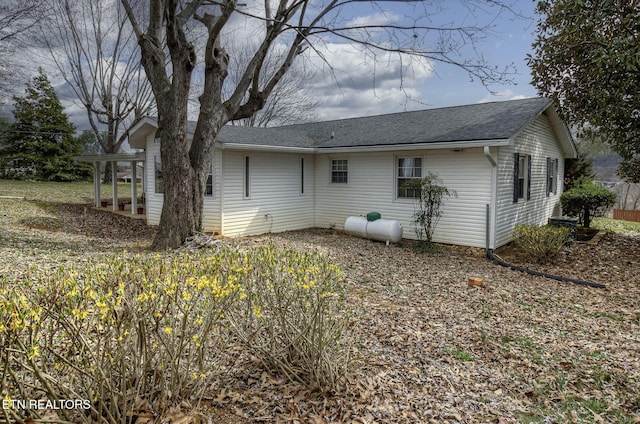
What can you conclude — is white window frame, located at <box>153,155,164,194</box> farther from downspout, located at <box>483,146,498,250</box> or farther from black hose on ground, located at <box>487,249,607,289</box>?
black hose on ground, located at <box>487,249,607,289</box>

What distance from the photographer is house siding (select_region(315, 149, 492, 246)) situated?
400 inches

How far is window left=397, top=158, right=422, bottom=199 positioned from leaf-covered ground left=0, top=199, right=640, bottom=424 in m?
2.73

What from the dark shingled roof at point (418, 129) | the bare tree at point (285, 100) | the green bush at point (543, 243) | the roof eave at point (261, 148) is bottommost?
the green bush at point (543, 243)

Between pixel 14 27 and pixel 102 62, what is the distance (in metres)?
7.01

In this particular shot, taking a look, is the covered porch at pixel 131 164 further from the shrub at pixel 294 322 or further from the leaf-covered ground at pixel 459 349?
the shrub at pixel 294 322

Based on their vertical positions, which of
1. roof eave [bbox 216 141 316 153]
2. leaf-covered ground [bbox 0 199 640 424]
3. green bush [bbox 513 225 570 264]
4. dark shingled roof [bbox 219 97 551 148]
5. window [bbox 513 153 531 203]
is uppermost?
dark shingled roof [bbox 219 97 551 148]

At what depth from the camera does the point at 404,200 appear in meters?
11.5

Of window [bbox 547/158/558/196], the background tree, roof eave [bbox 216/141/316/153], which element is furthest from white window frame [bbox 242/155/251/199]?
window [bbox 547/158/558/196]

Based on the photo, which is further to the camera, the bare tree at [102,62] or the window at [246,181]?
the bare tree at [102,62]

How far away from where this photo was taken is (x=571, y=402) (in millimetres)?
3383

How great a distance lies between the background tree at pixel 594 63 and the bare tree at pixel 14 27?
17967 millimetres

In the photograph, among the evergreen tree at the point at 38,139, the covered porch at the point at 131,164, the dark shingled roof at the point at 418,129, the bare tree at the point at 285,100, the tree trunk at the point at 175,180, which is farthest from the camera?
the evergreen tree at the point at 38,139

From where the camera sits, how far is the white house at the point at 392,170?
10141 mm

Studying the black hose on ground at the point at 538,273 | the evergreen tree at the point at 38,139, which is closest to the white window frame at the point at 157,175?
the black hose on ground at the point at 538,273
